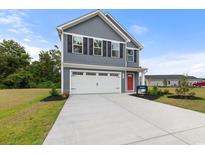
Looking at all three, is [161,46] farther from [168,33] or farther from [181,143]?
[181,143]

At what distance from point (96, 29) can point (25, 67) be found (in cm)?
2621

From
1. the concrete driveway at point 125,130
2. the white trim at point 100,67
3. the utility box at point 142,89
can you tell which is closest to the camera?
the concrete driveway at point 125,130

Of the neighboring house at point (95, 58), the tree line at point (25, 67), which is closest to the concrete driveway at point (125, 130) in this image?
the neighboring house at point (95, 58)

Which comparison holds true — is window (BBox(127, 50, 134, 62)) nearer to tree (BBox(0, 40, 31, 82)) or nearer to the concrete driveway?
the concrete driveway

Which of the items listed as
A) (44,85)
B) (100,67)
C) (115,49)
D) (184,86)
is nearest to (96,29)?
(115,49)

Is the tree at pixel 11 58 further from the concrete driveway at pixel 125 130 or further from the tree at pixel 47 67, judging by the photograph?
the concrete driveway at pixel 125 130

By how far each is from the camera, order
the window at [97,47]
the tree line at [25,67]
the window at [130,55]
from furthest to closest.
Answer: the tree line at [25,67], the window at [130,55], the window at [97,47]

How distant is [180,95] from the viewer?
13742mm

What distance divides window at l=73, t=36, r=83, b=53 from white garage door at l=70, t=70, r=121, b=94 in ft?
6.47

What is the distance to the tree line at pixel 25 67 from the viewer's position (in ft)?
109

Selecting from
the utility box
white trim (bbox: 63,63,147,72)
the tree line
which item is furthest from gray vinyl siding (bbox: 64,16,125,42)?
the tree line

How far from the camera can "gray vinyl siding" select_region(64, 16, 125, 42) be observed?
15969mm

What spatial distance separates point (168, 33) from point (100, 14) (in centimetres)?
854

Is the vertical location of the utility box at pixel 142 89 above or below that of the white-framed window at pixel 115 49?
below
